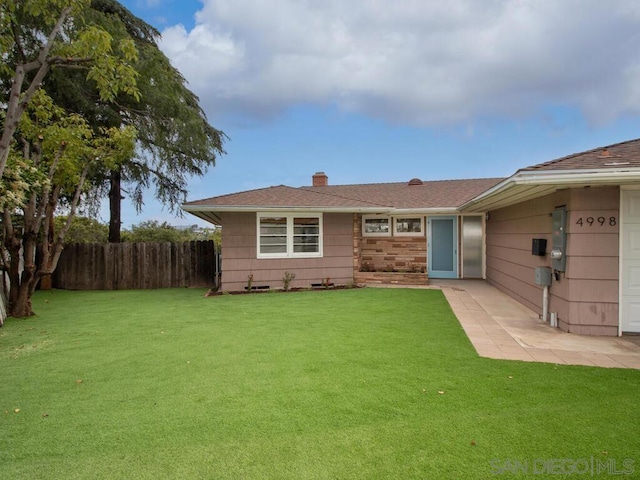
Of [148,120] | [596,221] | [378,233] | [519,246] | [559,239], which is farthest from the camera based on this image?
[148,120]

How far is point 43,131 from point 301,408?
7.44 metres

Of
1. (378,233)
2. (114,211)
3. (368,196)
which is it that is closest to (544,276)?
(378,233)

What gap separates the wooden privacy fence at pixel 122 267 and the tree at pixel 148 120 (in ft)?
6.84

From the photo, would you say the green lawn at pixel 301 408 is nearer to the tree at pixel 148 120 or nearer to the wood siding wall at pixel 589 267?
the wood siding wall at pixel 589 267

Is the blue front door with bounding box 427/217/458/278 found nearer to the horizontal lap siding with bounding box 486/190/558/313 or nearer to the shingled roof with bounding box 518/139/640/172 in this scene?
the horizontal lap siding with bounding box 486/190/558/313

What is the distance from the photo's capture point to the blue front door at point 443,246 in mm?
11781

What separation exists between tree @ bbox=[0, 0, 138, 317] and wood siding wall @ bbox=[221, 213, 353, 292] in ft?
10.7

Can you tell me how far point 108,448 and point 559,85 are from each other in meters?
15.1

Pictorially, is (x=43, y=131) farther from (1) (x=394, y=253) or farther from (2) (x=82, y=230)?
(1) (x=394, y=253)

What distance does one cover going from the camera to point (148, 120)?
41.0 feet

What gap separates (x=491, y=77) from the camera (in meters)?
12.2

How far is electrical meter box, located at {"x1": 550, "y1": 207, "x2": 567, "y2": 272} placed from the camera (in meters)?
5.15

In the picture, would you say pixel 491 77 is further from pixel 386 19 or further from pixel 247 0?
pixel 247 0

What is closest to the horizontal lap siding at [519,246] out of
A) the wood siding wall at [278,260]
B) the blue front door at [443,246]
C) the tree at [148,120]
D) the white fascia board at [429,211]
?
the white fascia board at [429,211]
